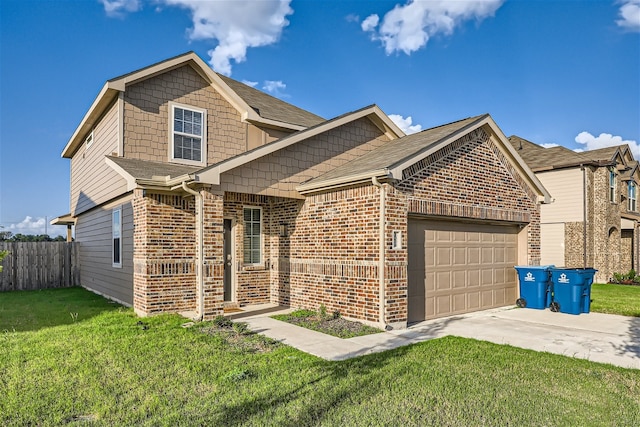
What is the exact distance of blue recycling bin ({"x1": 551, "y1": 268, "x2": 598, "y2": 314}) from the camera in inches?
404

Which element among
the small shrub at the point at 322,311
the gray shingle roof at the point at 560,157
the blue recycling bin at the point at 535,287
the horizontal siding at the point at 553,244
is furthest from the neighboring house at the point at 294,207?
Answer: the gray shingle roof at the point at 560,157

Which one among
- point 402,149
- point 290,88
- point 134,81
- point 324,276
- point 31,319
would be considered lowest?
point 31,319

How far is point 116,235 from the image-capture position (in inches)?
460

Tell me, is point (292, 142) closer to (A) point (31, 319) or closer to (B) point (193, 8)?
(B) point (193, 8)

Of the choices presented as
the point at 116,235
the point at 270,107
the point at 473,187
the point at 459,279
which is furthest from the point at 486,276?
the point at 116,235

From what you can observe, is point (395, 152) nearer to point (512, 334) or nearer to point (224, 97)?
point (512, 334)

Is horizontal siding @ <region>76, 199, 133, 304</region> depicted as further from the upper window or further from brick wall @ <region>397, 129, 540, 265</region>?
brick wall @ <region>397, 129, 540, 265</region>

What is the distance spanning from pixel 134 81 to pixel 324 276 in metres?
6.69

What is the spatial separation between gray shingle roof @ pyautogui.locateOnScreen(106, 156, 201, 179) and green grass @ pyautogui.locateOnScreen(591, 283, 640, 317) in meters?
11.1

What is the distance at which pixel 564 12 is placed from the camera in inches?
461

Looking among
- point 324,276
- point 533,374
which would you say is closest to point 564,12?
point 324,276

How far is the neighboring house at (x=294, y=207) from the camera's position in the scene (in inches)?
341

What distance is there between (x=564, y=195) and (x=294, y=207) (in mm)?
15052

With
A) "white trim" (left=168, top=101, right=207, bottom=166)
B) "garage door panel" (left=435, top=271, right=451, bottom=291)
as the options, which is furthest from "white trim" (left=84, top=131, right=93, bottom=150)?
"garage door panel" (left=435, top=271, right=451, bottom=291)
